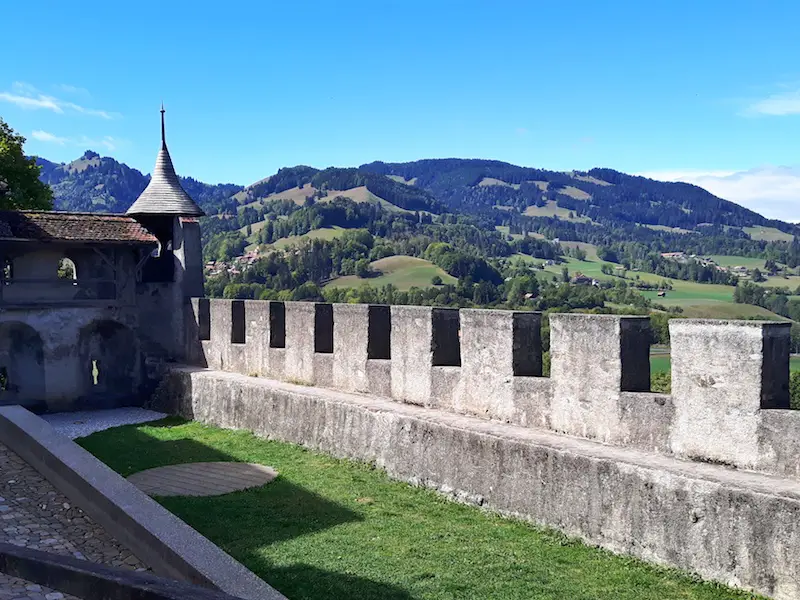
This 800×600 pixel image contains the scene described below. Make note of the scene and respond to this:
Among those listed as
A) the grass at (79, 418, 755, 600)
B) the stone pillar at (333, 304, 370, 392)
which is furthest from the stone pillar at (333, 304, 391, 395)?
the grass at (79, 418, 755, 600)

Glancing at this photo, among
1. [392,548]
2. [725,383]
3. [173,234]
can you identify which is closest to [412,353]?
[392,548]

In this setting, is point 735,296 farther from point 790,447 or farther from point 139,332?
point 790,447

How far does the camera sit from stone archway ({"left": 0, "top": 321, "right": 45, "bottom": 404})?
55.5ft

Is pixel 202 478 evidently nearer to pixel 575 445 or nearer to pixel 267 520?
pixel 267 520

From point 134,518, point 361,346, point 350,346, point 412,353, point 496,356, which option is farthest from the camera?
point 350,346

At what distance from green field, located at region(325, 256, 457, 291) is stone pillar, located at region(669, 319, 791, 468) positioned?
5563 centimetres

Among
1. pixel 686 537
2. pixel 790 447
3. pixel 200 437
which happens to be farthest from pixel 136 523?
pixel 200 437

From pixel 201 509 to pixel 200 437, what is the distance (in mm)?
4516

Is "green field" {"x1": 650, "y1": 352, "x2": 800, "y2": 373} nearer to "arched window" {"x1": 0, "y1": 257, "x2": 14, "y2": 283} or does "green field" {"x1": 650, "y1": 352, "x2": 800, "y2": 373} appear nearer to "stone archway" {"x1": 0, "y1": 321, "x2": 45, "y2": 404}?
"arched window" {"x1": 0, "y1": 257, "x2": 14, "y2": 283}

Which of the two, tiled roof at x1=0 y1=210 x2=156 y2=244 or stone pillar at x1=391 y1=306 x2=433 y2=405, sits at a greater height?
tiled roof at x1=0 y1=210 x2=156 y2=244

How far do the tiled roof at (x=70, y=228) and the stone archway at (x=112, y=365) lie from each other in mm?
1849

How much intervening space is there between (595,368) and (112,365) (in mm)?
12319

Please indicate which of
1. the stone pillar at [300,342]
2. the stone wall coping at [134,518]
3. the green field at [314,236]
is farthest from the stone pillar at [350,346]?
the green field at [314,236]

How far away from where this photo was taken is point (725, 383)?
7.11 m
